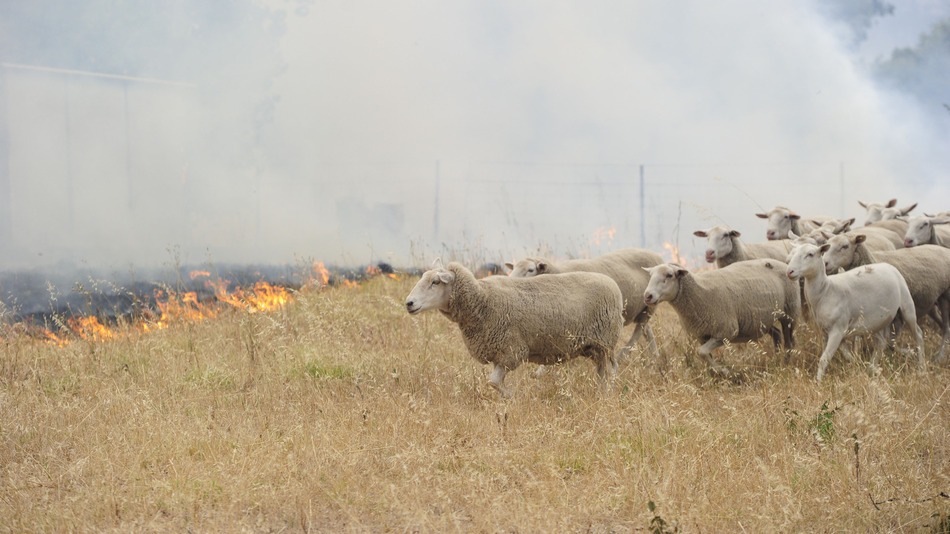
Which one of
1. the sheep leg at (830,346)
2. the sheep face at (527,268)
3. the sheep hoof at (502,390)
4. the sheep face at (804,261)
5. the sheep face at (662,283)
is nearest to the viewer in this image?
the sheep hoof at (502,390)

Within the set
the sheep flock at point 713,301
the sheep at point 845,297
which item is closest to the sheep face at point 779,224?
the sheep flock at point 713,301

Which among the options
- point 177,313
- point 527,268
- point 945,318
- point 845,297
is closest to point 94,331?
point 177,313

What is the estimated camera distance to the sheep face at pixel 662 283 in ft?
27.0

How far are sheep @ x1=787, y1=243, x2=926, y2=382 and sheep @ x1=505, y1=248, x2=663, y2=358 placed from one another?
1517mm

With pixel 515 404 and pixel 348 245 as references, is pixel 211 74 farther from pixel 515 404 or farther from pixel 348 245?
pixel 515 404

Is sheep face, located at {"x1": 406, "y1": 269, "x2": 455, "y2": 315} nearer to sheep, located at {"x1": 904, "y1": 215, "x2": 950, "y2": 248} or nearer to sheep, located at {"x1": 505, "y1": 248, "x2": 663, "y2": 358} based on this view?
sheep, located at {"x1": 505, "y1": 248, "x2": 663, "y2": 358}

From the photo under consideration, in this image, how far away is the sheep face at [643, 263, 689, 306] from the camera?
8219 mm

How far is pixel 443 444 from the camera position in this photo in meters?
6.16

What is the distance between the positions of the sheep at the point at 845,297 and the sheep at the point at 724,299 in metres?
0.34

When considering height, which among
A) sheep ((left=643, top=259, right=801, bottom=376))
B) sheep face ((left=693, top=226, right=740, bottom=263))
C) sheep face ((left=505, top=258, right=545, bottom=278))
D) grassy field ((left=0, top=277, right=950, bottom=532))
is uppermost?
sheep face ((left=693, top=226, right=740, bottom=263))

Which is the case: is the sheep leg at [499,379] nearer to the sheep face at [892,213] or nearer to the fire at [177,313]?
the fire at [177,313]

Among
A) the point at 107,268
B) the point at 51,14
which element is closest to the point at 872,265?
the point at 107,268

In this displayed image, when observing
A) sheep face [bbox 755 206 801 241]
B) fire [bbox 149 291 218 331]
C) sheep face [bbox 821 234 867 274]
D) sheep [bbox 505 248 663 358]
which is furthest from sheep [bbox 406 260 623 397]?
sheep face [bbox 755 206 801 241]

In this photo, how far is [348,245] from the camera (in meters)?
20.4
